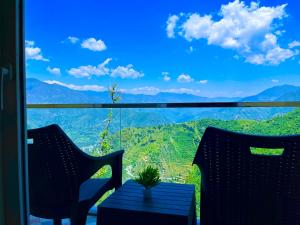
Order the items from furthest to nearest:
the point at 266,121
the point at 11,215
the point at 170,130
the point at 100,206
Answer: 1. the point at 170,130
2. the point at 266,121
3. the point at 100,206
4. the point at 11,215

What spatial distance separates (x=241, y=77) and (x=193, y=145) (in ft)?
10.8

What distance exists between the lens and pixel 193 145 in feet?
9.91

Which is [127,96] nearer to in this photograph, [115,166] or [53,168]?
[115,166]

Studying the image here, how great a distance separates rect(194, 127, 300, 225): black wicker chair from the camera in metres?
1.46

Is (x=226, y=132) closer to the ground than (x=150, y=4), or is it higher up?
closer to the ground

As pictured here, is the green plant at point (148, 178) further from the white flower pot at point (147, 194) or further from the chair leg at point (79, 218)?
the chair leg at point (79, 218)

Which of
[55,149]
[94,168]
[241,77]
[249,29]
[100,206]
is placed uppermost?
[249,29]

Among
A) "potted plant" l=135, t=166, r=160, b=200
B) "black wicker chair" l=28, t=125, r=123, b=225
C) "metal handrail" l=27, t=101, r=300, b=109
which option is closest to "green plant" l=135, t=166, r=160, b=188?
"potted plant" l=135, t=166, r=160, b=200

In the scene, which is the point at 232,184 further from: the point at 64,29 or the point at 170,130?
the point at 64,29

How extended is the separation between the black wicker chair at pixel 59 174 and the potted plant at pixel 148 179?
1.27ft

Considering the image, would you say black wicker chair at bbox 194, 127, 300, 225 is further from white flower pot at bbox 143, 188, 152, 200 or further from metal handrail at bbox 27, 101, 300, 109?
metal handrail at bbox 27, 101, 300, 109

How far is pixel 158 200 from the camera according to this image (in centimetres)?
182

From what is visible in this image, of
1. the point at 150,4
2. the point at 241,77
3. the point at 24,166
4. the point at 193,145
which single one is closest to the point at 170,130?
the point at 193,145

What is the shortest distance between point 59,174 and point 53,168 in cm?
6
